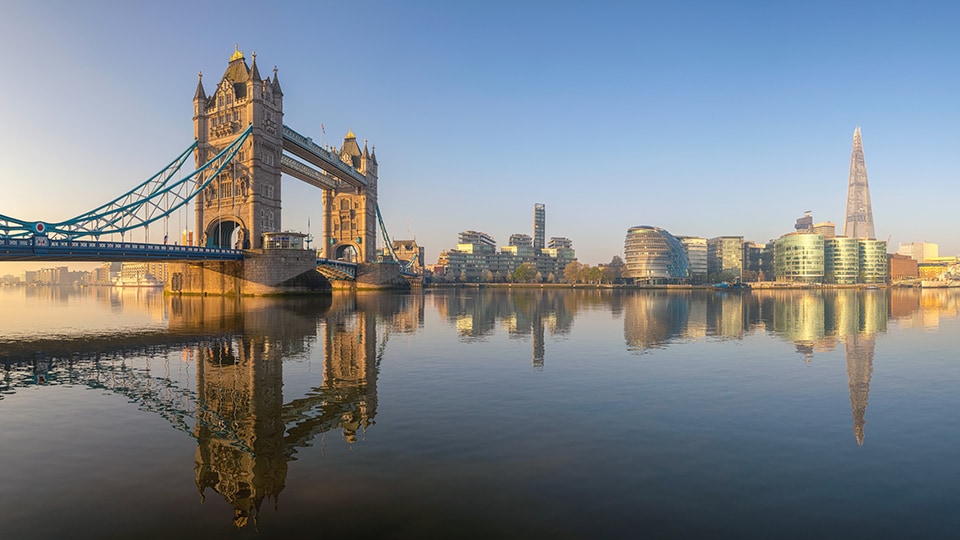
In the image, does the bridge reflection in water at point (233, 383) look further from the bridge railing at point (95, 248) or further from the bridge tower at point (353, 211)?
the bridge tower at point (353, 211)

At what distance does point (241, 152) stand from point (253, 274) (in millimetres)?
23034

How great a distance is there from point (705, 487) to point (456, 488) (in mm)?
5307

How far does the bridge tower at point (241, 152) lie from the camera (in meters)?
91.0

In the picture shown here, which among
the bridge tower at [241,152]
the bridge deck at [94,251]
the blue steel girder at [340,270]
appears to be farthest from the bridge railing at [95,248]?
the blue steel girder at [340,270]

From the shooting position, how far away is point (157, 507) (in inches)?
384

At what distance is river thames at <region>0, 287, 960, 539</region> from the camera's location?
941 cm

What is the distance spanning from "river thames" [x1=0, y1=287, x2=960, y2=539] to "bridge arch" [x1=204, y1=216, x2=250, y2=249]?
65871mm

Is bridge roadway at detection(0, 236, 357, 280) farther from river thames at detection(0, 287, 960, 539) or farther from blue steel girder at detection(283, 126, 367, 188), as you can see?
river thames at detection(0, 287, 960, 539)

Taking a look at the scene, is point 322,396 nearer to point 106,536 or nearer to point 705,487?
point 106,536

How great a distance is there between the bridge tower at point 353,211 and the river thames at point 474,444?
11586cm

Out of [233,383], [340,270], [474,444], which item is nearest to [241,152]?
[340,270]

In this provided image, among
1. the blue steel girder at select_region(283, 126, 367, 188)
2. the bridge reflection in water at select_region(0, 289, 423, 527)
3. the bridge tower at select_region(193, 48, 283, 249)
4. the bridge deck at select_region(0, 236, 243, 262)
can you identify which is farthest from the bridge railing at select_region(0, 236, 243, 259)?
the bridge reflection in water at select_region(0, 289, 423, 527)

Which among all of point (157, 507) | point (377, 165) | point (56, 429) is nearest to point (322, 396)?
point (56, 429)

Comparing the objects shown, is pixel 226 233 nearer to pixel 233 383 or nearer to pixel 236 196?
pixel 236 196
